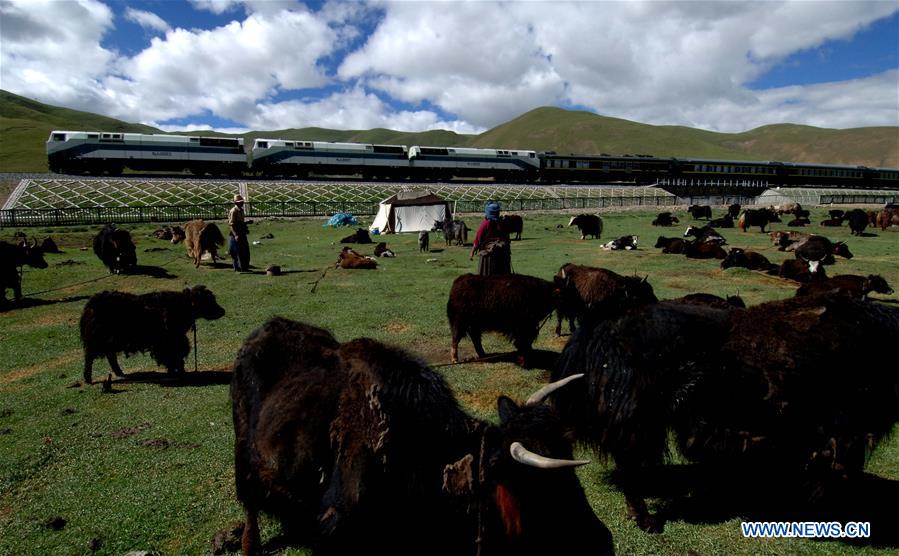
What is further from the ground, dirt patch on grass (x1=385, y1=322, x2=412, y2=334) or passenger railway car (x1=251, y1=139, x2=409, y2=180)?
passenger railway car (x1=251, y1=139, x2=409, y2=180)

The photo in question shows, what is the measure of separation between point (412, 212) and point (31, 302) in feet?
70.1

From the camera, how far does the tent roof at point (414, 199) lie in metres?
30.9

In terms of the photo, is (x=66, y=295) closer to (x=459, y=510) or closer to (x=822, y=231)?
(x=459, y=510)

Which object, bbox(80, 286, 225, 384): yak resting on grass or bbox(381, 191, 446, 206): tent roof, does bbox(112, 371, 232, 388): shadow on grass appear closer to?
bbox(80, 286, 225, 384): yak resting on grass

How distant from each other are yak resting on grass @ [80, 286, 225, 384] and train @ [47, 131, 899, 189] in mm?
47397

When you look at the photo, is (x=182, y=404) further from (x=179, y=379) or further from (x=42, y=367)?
(x=42, y=367)

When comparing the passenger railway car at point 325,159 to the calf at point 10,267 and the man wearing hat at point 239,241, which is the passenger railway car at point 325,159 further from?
→ the calf at point 10,267

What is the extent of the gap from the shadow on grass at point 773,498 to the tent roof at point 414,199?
27230mm

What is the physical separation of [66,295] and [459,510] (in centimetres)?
1505

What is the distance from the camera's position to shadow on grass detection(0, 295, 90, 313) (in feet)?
38.7

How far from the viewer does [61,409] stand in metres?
6.32

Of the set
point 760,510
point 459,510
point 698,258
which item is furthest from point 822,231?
point 459,510

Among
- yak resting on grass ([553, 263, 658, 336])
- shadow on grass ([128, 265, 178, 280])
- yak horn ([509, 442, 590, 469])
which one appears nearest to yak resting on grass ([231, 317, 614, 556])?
yak horn ([509, 442, 590, 469])

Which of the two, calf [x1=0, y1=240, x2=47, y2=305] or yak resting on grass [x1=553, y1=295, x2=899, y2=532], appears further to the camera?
calf [x1=0, y1=240, x2=47, y2=305]
